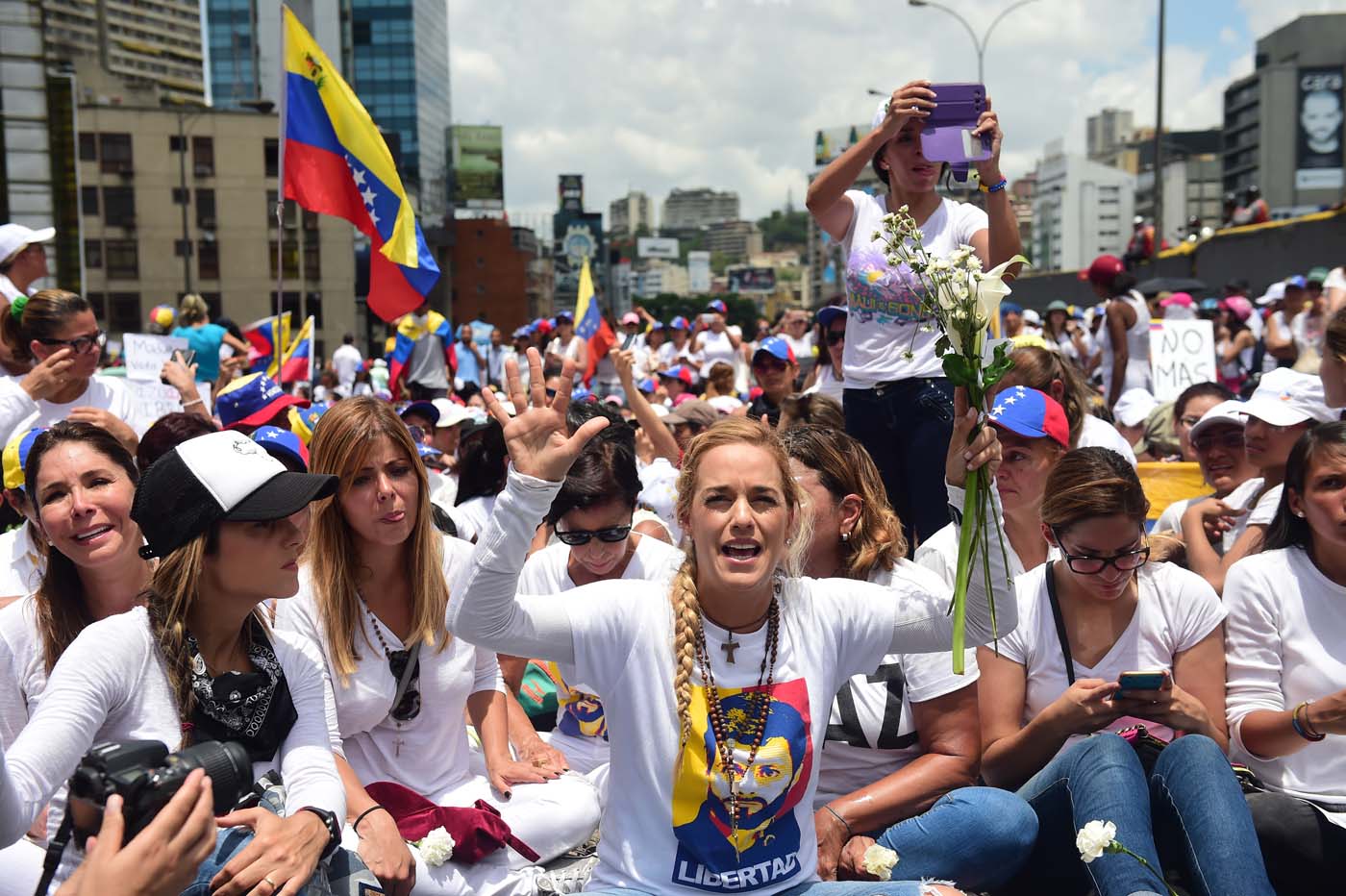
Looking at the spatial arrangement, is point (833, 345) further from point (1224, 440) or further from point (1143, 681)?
point (1143, 681)

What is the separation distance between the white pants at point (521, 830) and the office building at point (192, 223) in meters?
63.0

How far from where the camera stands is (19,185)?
1275 inches

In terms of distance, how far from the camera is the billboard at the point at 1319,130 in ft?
310

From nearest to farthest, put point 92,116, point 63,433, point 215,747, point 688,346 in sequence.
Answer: point 215,747 → point 63,433 → point 688,346 → point 92,116

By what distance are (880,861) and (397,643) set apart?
61.7 inches

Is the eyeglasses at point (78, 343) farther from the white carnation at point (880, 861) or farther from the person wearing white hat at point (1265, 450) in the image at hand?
the person wearing white hat at point (1265, 450)

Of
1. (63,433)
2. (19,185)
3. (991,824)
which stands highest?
(19,185)

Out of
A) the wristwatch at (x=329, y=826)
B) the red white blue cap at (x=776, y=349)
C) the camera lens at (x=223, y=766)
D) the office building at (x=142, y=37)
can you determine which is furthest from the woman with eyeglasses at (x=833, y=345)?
the office building at (x=142, y=37)

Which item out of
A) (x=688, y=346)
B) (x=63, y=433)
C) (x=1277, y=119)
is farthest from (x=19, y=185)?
(x=1277, y=119)

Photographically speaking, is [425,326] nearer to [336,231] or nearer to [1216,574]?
[1216,574]

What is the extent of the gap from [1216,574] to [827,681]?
8.07ft

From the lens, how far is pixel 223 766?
2.40m

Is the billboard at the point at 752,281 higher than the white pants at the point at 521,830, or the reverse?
the billboard at the point at 752,281

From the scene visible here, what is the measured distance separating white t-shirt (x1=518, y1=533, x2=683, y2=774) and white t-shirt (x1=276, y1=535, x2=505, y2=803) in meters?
0.52
